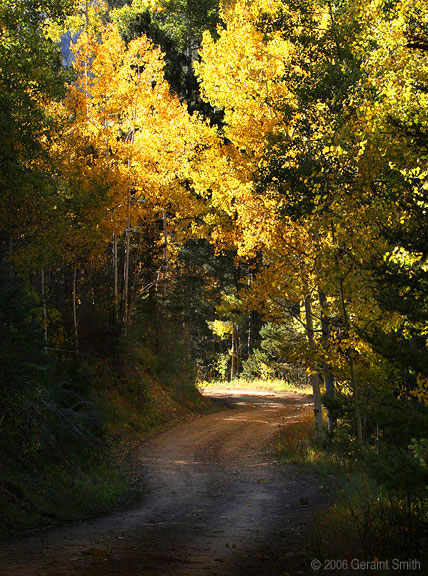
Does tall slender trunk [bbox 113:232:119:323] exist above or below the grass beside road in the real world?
above

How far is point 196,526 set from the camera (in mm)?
9281

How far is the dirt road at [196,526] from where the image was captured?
687 centimetres

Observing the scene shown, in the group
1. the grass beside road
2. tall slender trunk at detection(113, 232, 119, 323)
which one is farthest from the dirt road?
the grass beside road

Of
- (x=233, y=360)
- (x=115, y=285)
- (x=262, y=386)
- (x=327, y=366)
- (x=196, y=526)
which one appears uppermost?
(x=115, y=285)

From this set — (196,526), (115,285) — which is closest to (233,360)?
(115,285)

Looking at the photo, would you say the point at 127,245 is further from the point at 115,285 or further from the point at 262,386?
the point at 262,386

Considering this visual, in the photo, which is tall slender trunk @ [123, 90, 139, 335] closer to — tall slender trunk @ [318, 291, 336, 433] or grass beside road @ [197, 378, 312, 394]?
tall slender trunk @ [318, 291, 336, 433]

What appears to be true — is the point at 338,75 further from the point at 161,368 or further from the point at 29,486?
the point at 161,368

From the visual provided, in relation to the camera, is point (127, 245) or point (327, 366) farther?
point (127, 245)

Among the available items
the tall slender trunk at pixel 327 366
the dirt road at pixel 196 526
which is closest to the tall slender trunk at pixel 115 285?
the dirt road at pixel 196 526

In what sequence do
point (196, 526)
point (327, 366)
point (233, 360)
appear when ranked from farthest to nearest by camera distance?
1. point (233, 360)
2. point (327, 366)
3. point (196, 526)

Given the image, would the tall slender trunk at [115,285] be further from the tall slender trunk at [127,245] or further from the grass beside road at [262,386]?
the grass beside road at [262,386]

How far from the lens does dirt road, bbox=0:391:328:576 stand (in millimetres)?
6867

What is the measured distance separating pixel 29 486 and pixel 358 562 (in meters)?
6.31
